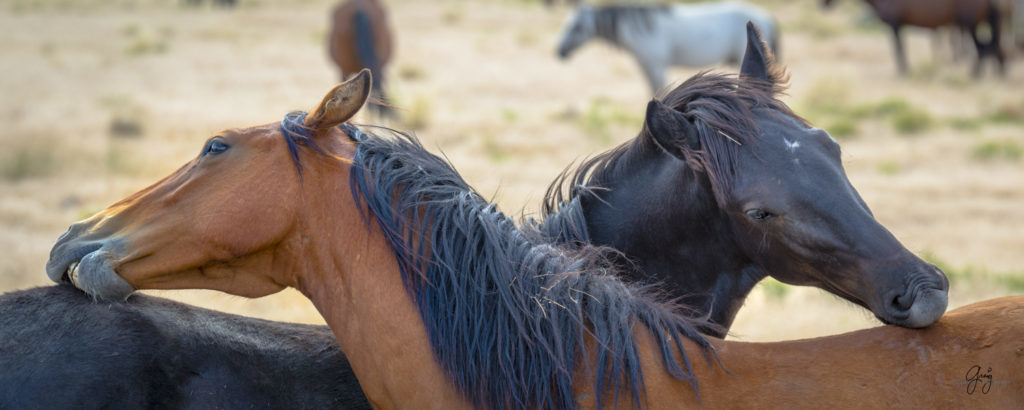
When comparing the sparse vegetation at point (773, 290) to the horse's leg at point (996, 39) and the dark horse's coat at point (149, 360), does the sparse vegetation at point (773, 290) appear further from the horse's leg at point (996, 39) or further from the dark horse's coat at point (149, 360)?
the horse's leg at point (996, 39)

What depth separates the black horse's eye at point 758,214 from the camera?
7.81ft

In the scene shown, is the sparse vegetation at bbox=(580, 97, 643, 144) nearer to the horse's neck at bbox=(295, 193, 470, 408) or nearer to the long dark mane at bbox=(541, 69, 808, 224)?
the long dark mane at bbox=(541, 69, 808, 224)

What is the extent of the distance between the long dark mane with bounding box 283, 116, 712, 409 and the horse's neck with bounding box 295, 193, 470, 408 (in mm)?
34

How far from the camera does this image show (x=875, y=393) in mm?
2055

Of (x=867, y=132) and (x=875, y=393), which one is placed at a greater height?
(x=875, y=393)

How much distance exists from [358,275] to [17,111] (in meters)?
10.8

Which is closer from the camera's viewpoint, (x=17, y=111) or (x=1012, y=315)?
(x=1012, y=315)

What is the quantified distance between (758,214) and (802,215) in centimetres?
12

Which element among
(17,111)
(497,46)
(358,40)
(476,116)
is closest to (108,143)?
(17,111)

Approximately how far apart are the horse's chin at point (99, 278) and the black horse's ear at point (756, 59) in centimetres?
195

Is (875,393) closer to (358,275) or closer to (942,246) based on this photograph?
(358,275)

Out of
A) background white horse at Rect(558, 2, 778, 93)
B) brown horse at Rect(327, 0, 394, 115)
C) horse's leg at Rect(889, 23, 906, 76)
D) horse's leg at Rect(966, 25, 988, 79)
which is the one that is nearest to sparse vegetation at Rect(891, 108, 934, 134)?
background white horse at Rect(558, 2, 778, 93)

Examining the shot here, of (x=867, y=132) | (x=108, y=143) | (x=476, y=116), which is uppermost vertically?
(x=108, y=143)

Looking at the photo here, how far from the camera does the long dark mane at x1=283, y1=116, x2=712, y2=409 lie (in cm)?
211
